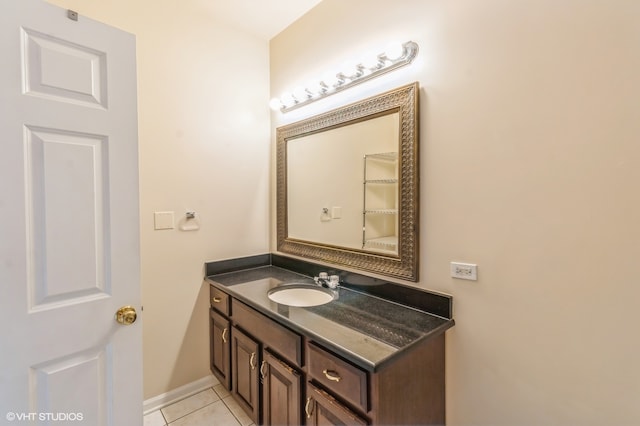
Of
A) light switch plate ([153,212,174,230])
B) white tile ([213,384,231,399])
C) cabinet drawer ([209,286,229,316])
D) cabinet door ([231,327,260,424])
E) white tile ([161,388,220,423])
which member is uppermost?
light switch plate ([153,212,174,230])

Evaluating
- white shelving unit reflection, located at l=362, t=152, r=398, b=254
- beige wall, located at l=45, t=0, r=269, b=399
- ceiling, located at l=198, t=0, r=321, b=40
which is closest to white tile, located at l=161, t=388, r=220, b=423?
beige wall, located at l=45, t=0, r=269, b=399

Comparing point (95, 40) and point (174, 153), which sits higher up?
point (95, 40)

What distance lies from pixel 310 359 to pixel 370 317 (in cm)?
33

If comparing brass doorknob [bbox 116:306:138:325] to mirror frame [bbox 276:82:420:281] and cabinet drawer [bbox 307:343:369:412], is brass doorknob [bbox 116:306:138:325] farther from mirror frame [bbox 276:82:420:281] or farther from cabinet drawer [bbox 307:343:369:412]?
mirror frame [bbox 276:82:420:281]

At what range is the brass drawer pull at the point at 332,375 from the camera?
45.0 inches

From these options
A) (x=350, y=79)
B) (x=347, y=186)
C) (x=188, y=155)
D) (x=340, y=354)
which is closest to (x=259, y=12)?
(x=350, y=79)

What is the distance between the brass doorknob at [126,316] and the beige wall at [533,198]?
49.7 inches

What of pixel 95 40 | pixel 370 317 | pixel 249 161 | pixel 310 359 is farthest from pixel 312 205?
pixel 95 40

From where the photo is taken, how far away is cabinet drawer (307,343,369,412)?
41.6 inches

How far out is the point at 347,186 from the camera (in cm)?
185

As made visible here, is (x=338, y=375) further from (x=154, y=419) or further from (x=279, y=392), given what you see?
(x=154, y=419)

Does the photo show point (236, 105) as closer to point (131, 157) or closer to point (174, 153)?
point (174, 153)

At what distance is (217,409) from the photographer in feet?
6.21

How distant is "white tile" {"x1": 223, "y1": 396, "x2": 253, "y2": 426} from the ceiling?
2.57 meters
